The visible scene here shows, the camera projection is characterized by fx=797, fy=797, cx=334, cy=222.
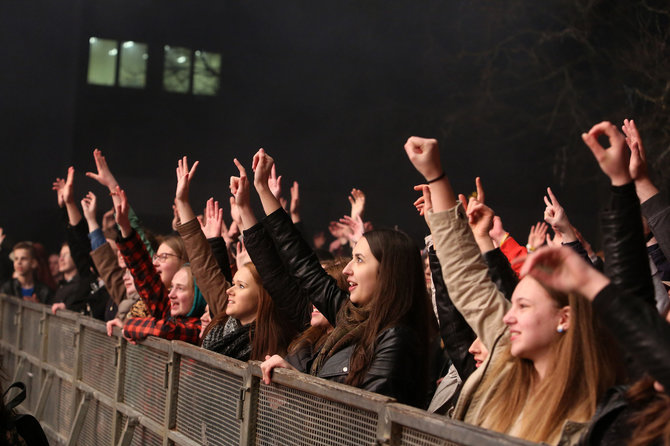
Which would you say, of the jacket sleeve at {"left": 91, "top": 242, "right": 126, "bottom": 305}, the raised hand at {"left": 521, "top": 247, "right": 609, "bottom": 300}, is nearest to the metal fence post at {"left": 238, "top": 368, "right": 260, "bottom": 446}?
the raised hand at {"left": 521, "top": 247, "right": 609, "bottom": 300}

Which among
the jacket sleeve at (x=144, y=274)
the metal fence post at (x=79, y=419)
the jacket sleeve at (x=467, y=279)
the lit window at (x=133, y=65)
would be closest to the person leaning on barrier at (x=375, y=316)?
the jacket sleeve at (x=467, y=279)

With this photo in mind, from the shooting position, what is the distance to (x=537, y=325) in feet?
5.94

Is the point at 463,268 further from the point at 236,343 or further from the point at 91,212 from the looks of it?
the point at 91,212

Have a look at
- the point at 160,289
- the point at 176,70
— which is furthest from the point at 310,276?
the point at 176,70

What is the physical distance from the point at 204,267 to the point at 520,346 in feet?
6.28

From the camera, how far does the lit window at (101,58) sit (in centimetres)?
1043

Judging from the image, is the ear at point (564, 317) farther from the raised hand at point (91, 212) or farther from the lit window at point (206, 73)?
the lit window at point (206, 73)

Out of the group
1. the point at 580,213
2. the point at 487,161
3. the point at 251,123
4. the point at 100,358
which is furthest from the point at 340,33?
the point at 100,358

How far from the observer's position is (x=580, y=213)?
36.3 ft

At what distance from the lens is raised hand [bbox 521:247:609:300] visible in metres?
1.40

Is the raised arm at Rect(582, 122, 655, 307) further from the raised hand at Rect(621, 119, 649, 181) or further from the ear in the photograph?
the raised hand at Rect(621, 119, 649, 181)

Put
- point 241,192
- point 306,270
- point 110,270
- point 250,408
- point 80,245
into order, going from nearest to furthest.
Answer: point 250,408
point 306,270
point 241,192
point 110,270
point 80,245

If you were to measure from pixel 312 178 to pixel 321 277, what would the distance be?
836 centimetres

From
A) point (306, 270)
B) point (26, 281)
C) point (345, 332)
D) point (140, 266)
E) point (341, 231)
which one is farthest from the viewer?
point (26, 281)
